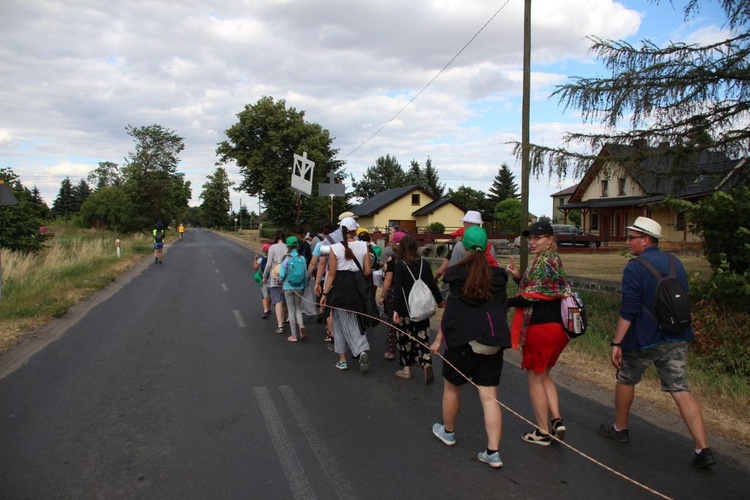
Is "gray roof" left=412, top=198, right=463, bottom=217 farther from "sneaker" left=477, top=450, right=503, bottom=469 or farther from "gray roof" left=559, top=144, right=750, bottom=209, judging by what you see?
"sneaker" left=477, top=450, right=503, bottom=469

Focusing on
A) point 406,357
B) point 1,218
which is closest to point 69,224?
point 1,218

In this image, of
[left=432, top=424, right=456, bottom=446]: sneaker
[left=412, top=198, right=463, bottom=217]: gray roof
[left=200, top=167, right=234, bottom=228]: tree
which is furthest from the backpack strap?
[left=200, top=167, right=234, bottom=228]: tree

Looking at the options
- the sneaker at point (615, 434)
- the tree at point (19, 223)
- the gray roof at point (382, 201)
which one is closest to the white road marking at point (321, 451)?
the sneaker at point (615, 434)

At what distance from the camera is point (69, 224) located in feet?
149

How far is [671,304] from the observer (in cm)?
396

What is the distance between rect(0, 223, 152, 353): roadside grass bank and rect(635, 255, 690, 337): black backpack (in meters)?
8.14

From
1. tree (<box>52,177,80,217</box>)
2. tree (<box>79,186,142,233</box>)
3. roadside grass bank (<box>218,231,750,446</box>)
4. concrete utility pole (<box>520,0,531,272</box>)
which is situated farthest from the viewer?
tree (<box>52,177,80,217</box>)

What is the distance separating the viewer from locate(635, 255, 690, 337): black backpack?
13.0 ft

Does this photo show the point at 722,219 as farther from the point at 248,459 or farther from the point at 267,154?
the point at 267,154

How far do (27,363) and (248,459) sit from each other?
452 cm

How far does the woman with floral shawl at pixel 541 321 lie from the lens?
4.23m

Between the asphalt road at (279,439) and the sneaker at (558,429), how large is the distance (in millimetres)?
114

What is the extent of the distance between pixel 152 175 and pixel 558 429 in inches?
2367

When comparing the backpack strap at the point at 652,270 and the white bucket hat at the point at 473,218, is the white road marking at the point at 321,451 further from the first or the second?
the white bucket hat at the point at 473,218
